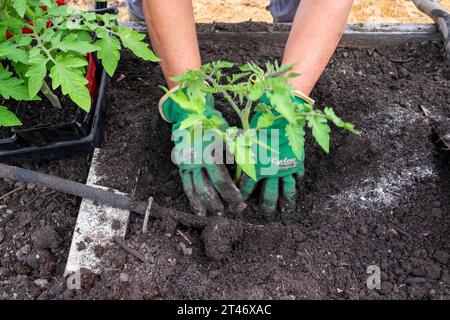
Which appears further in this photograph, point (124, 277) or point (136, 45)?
point (136, 45)

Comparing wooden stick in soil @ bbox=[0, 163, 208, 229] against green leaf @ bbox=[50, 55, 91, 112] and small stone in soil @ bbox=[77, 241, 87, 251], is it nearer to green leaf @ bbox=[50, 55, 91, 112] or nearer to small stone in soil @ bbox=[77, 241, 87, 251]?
small stone in soil @ bbox=[77, 241, 87, 251]

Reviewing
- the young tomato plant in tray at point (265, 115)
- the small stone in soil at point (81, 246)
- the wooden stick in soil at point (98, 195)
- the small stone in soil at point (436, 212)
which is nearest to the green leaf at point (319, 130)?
the young tomato plant in tray at point (265, 115)

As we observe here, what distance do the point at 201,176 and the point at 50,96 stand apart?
30.3 inches

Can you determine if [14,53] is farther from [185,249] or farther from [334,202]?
[334,202]

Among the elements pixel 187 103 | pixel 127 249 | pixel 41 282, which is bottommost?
pixel 41 282

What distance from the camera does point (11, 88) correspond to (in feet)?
5.62

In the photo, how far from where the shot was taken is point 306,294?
5.24ft

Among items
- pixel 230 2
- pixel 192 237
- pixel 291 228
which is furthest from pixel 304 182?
pixel 230 2

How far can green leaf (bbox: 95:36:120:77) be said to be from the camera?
174cm

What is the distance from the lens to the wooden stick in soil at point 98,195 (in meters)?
1.79

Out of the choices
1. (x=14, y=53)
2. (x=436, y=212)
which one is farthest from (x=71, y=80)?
(x=436, y=212)

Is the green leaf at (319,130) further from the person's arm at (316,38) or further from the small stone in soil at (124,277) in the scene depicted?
the small stone in soil at (124,277)

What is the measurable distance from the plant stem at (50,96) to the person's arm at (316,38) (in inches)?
40.5
